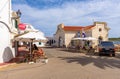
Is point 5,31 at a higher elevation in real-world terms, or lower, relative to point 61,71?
higher

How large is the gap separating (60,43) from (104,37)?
14640 millimetres

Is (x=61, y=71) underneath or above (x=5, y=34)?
underneath

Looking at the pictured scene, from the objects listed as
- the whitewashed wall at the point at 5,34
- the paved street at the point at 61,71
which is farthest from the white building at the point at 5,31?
the paved street at the point at 61,71

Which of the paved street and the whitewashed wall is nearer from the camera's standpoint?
the paved street

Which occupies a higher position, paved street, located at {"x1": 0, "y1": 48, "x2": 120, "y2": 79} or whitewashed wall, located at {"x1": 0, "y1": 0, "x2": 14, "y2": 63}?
whitewashed wall, located at {"x1": 0, "y1": 0, "x2": 14, "y2": 63}

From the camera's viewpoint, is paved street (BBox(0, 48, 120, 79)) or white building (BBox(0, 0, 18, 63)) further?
white building (BBox(0, 0, 18, 63))

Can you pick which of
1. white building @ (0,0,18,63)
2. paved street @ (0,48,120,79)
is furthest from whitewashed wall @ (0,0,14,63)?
paved street @ (0,48,120,79)

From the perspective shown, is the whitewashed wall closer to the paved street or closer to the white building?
the white building

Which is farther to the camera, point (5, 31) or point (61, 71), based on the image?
point (5, 31)

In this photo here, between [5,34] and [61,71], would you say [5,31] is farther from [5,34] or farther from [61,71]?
[61,71]

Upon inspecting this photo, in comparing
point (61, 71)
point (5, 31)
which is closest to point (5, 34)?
point (5, 31)

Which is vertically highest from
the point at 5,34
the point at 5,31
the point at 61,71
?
the point at 5,31

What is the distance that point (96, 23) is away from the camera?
56344 mm

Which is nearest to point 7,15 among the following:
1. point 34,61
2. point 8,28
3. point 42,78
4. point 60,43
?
point 8,28
